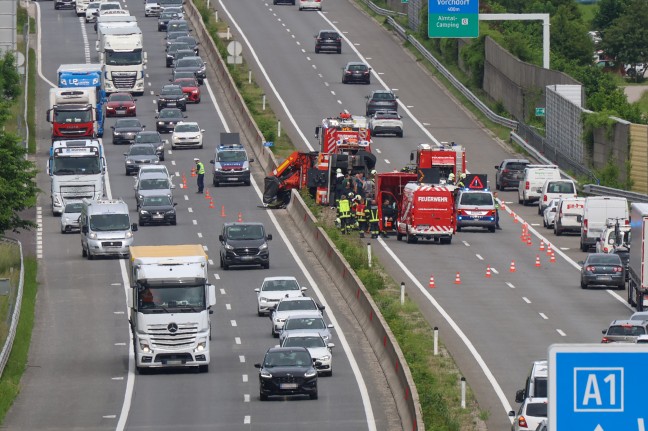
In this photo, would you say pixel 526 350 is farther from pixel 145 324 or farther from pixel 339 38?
pixel 339 38

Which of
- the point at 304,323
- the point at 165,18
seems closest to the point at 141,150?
the point at 304,323

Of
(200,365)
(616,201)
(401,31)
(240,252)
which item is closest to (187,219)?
(240,252)

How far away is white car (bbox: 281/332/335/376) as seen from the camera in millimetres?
37250

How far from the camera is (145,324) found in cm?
3697

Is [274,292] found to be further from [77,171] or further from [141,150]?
[141,150]

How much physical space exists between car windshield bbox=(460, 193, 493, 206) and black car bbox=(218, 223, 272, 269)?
36.4 feet

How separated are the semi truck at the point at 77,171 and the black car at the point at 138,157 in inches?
381

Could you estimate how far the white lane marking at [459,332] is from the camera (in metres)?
33.8

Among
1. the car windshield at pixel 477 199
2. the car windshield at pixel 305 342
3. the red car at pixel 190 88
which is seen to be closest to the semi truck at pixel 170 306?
the car windshield at pixel 305 342

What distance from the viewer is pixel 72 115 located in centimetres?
8188

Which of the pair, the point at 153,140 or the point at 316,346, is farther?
the point at 153,140

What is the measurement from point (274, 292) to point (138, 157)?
3214 centimetres

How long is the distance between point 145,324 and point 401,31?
269 feet

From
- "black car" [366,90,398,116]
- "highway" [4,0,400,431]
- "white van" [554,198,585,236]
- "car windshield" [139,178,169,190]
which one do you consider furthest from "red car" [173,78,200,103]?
"white van" [554,198,585,236]
